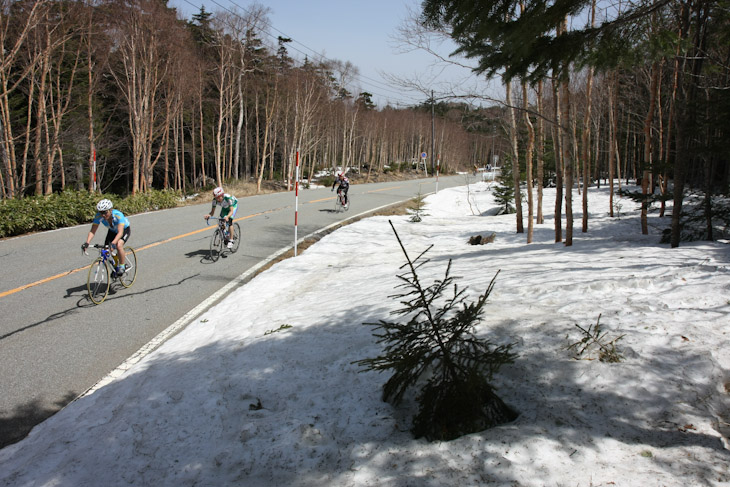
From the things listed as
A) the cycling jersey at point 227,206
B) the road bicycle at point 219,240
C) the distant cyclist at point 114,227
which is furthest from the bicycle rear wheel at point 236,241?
the distant cyclist at point 114,227

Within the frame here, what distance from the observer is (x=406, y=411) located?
346 centimetres

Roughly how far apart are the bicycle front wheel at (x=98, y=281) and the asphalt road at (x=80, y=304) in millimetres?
159

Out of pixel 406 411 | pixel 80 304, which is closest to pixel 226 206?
pixel 80 304

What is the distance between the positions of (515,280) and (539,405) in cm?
310

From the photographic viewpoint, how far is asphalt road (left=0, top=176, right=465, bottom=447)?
4.86 m

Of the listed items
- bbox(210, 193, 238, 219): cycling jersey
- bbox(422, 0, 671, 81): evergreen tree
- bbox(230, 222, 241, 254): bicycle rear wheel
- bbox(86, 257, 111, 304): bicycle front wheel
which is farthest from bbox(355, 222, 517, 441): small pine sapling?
bbox(230, 222, 241, 254): bicycle rear wheel

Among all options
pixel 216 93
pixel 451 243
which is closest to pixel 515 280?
pixel 451 243

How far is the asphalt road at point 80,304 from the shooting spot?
4.86 meters

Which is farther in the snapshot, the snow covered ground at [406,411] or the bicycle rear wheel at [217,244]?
the bicycle rear wheel at [217,244]

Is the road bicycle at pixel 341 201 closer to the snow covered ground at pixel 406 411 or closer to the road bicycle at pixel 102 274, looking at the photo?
the road bicycle at pixel 102 274

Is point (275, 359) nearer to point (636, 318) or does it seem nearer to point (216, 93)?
point (636, 318)

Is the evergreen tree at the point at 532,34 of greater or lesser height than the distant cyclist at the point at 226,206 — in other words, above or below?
above

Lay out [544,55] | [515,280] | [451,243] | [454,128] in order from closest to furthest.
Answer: [544,55]
[515,280]
[451,243]
[454,128]

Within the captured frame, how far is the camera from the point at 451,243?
12.0m
